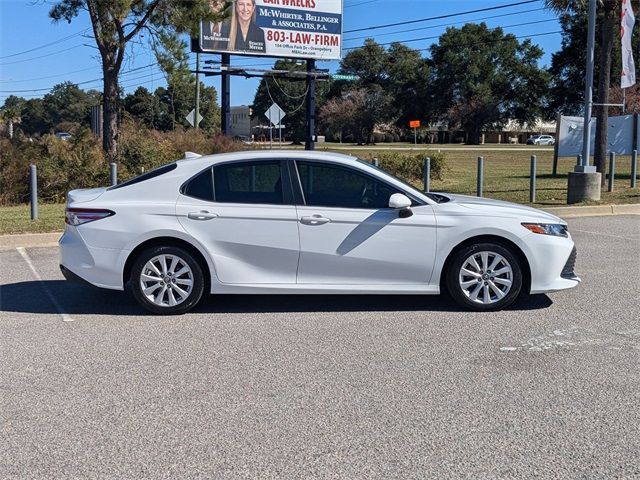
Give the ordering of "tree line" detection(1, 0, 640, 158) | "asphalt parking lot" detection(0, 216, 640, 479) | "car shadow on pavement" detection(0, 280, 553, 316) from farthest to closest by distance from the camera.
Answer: "tree line" detection(1, 0, 640, 158), "car shadow on pavement" detection(0, 280, 553, 316), "asphalt parking lot" detection(0, 216, 640, 479)

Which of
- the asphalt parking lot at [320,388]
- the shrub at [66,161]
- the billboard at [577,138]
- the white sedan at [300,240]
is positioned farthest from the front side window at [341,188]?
the billboard at [577,138]

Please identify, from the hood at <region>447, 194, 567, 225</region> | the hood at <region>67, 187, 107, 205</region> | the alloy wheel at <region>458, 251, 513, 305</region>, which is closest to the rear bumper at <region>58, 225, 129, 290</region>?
the hood at <region>67, 187, 107, 205</region>

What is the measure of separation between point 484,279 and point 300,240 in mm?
1824

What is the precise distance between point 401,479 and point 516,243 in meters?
3.79

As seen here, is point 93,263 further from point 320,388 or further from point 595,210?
point 595,210

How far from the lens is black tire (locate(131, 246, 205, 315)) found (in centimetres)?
683

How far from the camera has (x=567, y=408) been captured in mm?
4613

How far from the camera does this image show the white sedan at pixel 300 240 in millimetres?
6855

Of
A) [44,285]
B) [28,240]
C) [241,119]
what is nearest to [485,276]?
[44,285]

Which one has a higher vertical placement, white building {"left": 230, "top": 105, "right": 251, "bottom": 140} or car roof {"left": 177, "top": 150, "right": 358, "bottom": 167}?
white building {"left": 230, "top": 105, "right": 251, "bottom": 140}

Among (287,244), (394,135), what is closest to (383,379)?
(287,244)

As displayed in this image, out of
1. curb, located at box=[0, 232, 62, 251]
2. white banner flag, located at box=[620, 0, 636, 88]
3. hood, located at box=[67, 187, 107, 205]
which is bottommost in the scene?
curb, located at box=[0, 232, 62, 251]

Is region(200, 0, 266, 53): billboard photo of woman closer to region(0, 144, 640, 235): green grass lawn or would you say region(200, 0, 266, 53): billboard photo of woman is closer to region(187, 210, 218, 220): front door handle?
region(0, 144, 640, 235): green grass lawn

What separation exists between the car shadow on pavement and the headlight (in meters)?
0.79
